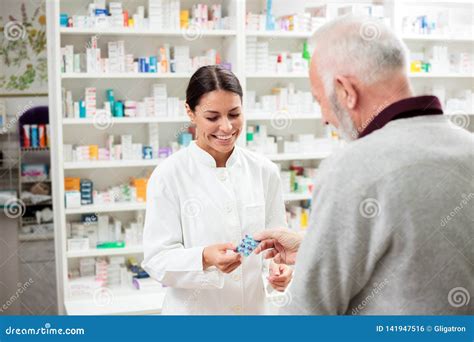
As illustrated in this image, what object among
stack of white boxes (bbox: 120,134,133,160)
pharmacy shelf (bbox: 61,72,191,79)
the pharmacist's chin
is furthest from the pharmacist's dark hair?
stack of white boxes (bbox: 120,134,133,160)

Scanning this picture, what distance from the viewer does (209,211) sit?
1994 millimetres

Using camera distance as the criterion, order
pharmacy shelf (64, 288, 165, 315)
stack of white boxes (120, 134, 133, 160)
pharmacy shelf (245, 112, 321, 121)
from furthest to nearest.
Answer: pharmacy shelf (245, 112, 321, 121) → stack of white boxes (120, 134, 133, 160) → pharmacy shelf (64, 288, 165, 315)

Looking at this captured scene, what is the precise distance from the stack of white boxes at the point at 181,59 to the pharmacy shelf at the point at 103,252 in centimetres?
132

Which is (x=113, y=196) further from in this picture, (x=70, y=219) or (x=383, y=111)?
(x=383, y=111)

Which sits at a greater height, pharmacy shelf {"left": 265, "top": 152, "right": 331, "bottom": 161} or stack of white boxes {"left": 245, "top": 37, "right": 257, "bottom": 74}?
stack of white boxes {"left": 245, "top": 37, "right": 257, "bottom": 74}

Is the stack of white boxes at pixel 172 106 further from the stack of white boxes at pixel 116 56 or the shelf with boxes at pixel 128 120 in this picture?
the stack of white boxes at pixel 116 56

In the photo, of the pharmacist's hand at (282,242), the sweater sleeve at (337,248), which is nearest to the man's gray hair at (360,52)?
the sweater sleeve at (337,248)

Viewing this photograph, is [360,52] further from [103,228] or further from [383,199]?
[103,228]

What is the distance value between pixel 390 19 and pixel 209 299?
3.43 metres

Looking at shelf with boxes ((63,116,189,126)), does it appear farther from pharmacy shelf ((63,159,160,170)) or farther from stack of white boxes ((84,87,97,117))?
pharmacy shelf ((63,159,160,170))

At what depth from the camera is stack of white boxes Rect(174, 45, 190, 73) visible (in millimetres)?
4211

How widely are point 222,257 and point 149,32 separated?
103 inches

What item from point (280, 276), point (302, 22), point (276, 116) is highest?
point (302, 22)

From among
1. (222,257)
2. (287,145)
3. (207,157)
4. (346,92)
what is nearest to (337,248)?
(346,92)
